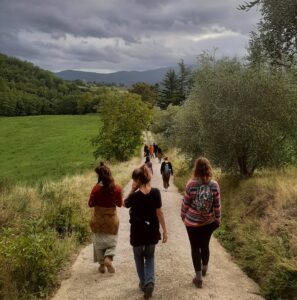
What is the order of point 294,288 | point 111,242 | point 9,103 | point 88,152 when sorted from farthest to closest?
point 9,103, point 88,152, point 111,242, point 294,288

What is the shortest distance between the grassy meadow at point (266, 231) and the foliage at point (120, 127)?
92.8 ft

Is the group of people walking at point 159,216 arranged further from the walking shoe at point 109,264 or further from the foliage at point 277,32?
the foliage at point 277,32

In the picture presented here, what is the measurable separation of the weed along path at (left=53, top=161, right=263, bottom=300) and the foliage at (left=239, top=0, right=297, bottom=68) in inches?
264

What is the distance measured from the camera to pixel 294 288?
25.8 feet

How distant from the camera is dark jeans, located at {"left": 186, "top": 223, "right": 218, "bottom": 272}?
7.77 metres

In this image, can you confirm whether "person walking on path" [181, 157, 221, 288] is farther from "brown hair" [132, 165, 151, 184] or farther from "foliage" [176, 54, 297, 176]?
"foliage" [176, 54, 297, 176]

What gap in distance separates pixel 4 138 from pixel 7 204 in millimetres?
68552

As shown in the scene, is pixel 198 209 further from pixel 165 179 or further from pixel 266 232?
pixel 165 179

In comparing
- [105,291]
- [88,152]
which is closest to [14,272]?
[105,291]

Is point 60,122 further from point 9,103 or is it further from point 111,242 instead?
point 111,242

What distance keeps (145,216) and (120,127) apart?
38.5 meters

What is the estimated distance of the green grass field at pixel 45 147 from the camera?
47.4 m

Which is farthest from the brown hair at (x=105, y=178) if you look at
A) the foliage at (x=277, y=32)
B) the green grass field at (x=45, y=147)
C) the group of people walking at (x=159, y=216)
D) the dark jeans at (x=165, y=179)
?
the green grass field at (x=45, y=147)

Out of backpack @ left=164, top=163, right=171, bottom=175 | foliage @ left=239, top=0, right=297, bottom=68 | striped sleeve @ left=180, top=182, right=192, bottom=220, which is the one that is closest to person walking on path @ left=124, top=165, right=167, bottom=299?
striped sleeve @ left=180, top=182, right=192, bottom=220
